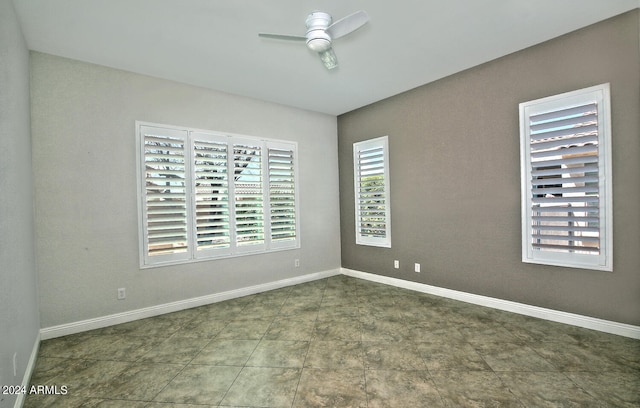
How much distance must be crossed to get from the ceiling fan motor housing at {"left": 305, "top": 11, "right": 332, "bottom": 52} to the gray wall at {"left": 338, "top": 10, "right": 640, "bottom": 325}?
2.18m

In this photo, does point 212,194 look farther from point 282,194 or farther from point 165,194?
point 282,194

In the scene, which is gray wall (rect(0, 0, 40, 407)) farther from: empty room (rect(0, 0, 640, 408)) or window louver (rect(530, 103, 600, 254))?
window louver (rect(530, 103, 600, 254))

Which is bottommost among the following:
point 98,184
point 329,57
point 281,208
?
point 281,208

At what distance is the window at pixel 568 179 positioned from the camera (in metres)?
2.77

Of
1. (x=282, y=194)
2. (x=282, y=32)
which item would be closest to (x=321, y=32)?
(x=282, y=32)

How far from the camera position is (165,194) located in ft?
12.0

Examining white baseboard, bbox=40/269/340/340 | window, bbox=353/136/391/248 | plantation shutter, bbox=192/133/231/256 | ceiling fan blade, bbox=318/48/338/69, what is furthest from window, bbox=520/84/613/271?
plantation shutter, bbox=192/133/231/256

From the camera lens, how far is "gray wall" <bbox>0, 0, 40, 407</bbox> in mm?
1796

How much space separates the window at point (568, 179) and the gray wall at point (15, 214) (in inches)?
169

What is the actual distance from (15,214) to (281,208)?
304cm

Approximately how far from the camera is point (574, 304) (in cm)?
299

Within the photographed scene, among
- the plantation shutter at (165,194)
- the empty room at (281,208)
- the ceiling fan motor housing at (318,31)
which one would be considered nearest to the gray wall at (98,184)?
the empty room at (281,208)

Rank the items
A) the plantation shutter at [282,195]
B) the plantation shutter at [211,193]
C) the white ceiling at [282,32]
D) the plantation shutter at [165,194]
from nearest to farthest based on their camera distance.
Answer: the white ceiling at [282,32]
the plantation shutter at [165,194]
the plantation shutter at [211,193]
the plantation shutter at [282,195]

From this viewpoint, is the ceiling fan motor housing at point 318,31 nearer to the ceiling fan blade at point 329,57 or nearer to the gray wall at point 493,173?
the ceiling fan blade at point 329,57
